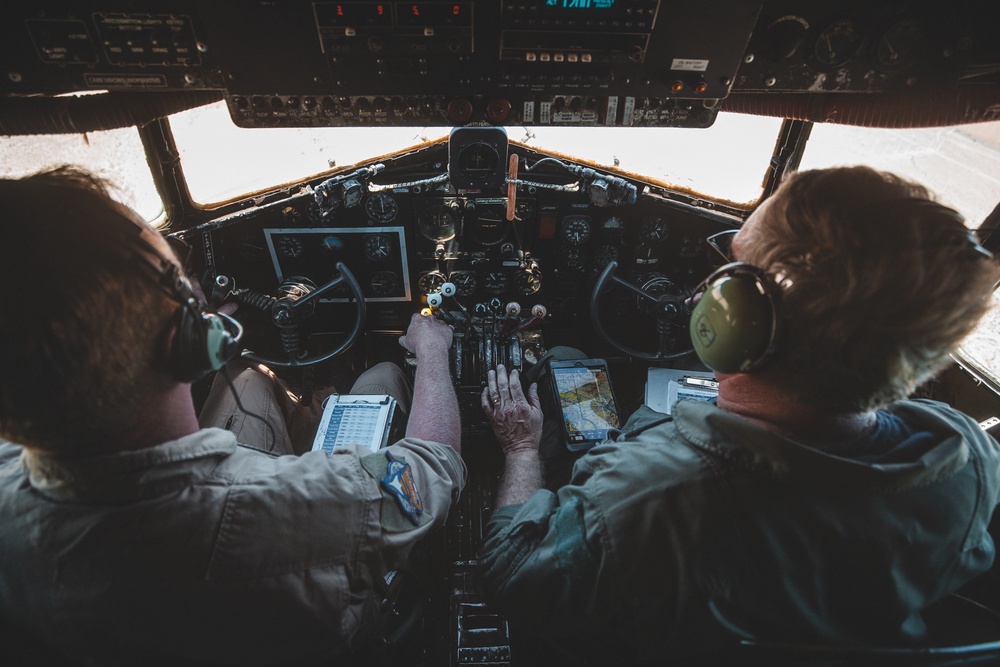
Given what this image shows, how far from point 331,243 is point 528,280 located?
0.93 m

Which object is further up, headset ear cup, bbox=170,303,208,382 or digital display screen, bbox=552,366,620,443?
headset ear cup, bbox=170,303,208,382

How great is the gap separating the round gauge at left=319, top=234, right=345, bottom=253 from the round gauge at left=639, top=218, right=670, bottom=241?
1.39m

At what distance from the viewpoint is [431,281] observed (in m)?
2.39

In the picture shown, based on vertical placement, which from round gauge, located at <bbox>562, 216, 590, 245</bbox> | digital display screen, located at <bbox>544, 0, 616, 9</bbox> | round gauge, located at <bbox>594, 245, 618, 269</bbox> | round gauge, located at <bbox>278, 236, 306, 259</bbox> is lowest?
round gauge, located at <bbox>594, 245, 618, 269</bbox>

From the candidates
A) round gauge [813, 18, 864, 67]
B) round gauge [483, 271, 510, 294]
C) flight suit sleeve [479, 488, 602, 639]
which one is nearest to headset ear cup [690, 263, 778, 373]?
flight suit sleeve [479, 488, 602, 639]

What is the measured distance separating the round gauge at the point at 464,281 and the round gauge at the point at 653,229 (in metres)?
0.82

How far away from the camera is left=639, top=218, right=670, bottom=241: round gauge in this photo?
2244mm

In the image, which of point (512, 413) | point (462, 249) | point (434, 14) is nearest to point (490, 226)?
point (462, 249)

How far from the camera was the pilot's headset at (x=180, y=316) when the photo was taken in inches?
34.5

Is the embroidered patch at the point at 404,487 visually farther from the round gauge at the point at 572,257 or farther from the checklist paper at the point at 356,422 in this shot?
the round gauge at the point at 572,257

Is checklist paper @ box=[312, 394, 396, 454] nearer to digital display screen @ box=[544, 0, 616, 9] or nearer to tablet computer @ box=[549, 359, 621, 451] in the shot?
tablet computer @ box=[549, 359, 621, 451]

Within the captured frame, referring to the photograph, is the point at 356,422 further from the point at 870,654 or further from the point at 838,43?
the point at 838,43

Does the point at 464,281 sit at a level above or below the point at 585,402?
above

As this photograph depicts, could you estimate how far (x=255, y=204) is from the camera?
6.73 feet
